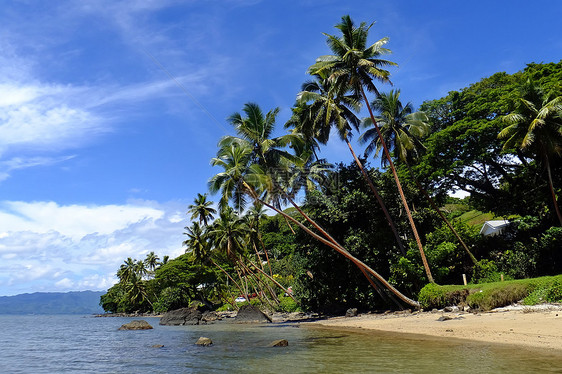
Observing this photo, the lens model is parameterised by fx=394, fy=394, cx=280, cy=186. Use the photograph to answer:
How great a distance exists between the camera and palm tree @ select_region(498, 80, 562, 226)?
2220 cm

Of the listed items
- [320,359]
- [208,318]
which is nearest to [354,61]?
[320,359]

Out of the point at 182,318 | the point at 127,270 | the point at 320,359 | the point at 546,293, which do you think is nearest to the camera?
the point at 320,359

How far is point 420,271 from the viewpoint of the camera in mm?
23750

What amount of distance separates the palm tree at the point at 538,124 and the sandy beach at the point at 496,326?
9910 millimetres

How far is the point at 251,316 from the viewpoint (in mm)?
36312

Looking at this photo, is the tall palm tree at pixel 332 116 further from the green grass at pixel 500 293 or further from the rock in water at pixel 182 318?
the rock in water at pixel 182 318

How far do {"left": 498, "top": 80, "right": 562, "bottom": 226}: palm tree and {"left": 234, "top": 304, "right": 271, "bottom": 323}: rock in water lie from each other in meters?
23.8

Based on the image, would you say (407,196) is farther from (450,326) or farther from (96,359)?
(96,359)

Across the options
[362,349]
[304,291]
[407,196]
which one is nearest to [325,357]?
[362,349]

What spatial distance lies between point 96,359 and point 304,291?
19379 millimetres

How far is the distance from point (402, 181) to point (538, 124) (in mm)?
10144

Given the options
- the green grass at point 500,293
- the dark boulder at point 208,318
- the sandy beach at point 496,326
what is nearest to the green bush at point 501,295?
the green grass at point 500,293

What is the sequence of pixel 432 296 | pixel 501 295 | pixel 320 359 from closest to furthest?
pixel 320 359, pixel 501 295, pixel 432 296

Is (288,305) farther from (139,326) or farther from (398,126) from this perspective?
(398,126)
